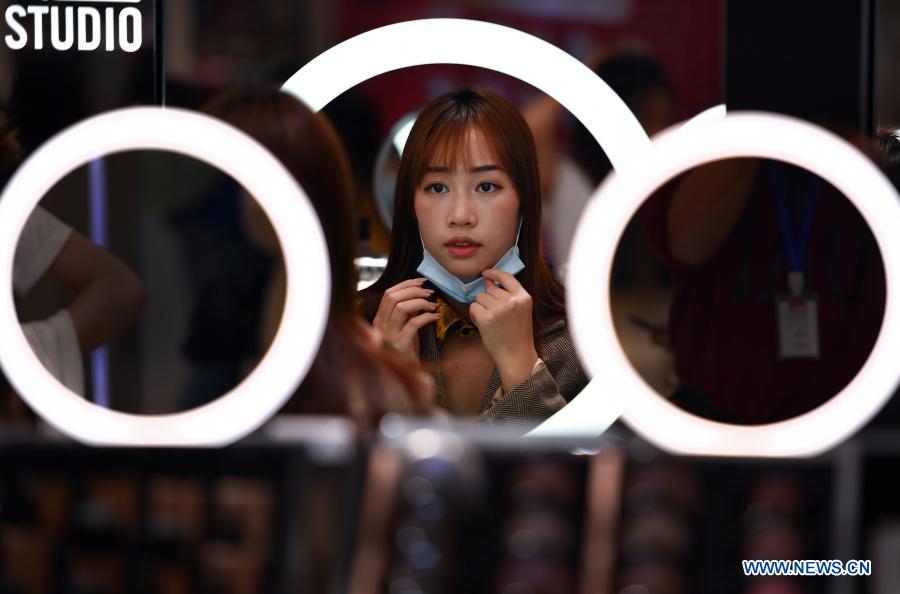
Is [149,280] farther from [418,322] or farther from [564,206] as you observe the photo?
[564,206]

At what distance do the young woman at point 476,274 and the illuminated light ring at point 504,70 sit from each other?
1.7 inches

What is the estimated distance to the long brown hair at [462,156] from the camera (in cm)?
134

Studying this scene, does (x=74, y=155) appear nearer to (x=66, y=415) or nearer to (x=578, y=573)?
(x=66, y=415)

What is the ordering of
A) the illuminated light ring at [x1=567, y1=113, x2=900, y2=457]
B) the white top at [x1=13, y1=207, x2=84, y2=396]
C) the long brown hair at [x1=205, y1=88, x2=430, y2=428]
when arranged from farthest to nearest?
1. the white top at [x1=13, y1=207, x2=84, y2=396]
2. the long brown hair at [x1=205, y1=88, x2=430, y2=428]
3. the illuminated light ring at [x1=567, y1=113, x2=900, y2=457]

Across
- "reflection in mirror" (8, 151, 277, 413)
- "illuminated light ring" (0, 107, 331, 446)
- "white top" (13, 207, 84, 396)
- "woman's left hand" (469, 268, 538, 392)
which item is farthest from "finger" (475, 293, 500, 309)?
"white top" (13, 207, 84, 396)

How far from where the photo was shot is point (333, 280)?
43.6 inches

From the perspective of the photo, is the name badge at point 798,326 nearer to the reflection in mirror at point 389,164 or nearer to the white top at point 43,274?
the reflection in mirror at point 389,164

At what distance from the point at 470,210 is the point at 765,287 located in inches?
15.0

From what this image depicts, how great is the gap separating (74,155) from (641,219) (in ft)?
2.11

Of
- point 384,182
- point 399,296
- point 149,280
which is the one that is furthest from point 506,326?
point 149,280

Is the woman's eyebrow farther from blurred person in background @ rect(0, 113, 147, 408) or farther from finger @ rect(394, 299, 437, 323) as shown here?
blurred person in background @ rect(0, 113, 147, 408)

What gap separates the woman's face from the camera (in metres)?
1.32

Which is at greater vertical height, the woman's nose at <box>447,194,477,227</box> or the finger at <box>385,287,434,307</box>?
the woman's nose at <box>447,194,477,227</box>

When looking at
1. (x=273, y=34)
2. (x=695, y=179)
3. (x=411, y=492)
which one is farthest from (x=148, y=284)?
(x=695, y=179)
